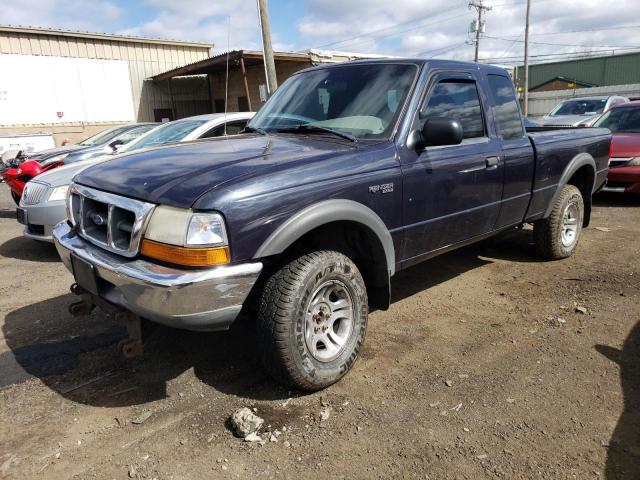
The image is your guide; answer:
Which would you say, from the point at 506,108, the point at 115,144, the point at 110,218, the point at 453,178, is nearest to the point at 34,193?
the point at 115,144

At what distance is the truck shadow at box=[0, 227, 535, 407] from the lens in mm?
3111

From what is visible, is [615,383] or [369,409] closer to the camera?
[369,409]

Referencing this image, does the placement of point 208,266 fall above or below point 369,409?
above

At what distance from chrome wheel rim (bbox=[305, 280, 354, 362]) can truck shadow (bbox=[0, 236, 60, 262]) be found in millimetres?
4217

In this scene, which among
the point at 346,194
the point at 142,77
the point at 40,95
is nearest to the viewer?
the point at 346,194

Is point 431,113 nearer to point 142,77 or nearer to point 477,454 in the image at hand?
point 477,454

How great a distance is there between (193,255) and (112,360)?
57.9 inches

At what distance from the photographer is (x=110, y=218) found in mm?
2797

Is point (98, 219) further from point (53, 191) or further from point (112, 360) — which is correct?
point (53, 191)

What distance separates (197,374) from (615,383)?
8.56 ft

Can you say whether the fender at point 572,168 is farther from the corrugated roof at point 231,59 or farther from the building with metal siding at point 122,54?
the building with metal siding at point 122,54

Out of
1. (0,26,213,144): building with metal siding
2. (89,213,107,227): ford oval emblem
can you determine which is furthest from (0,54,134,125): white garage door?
(89,213,107,227): ford oval emblem

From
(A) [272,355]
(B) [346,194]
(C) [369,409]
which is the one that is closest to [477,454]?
(C) [369,409]

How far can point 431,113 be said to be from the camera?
3674 mm
